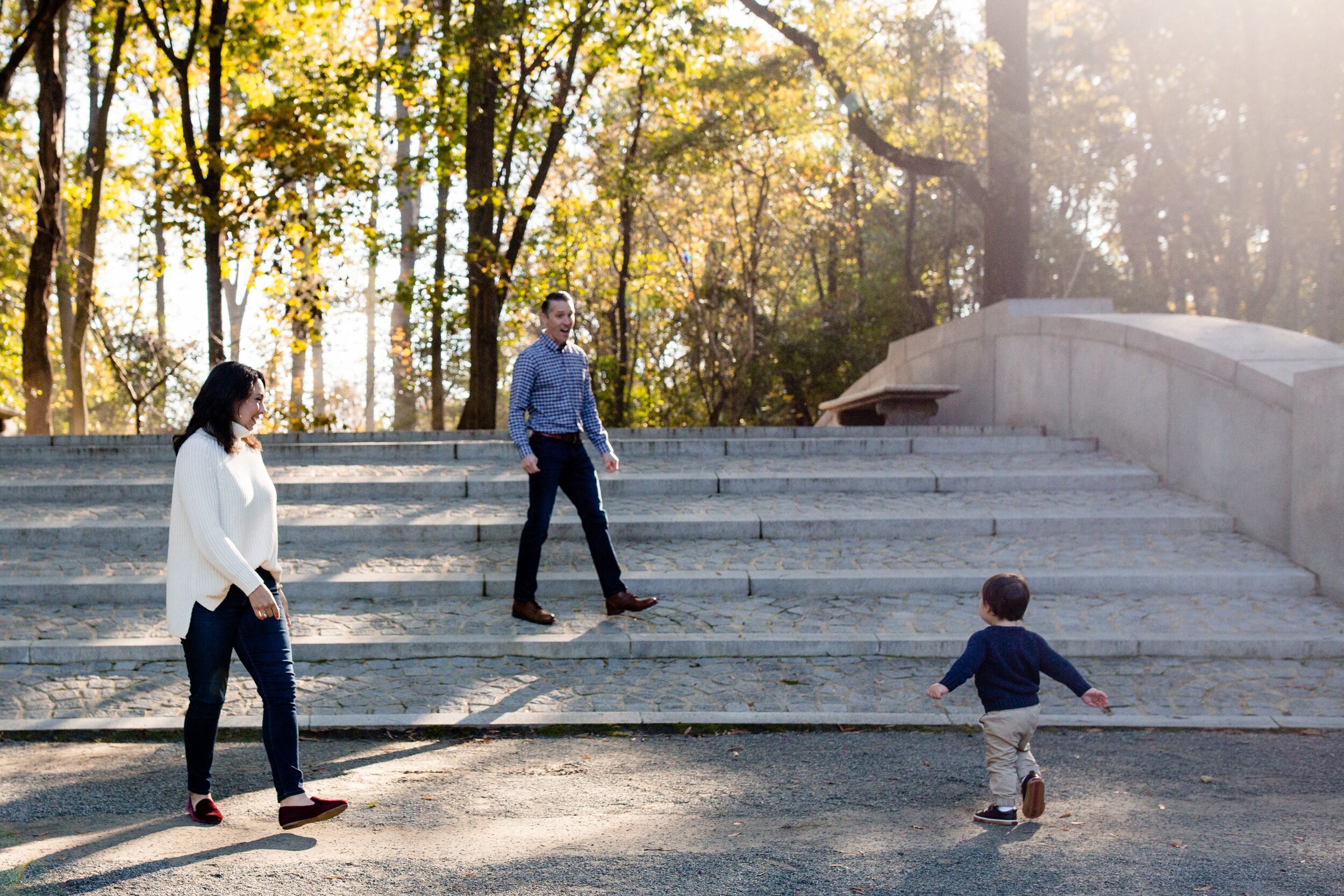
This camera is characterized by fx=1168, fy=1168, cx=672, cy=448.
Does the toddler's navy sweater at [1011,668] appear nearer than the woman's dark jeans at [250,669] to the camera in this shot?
No

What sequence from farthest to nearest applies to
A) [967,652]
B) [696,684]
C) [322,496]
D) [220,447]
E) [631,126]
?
[631,126] → [322,496] → [696,684] → [967,652] → [220,447]

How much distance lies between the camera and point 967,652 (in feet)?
14.3

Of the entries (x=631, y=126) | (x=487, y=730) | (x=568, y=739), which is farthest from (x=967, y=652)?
(x=631, y=126)

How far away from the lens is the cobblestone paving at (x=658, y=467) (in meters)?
10.8

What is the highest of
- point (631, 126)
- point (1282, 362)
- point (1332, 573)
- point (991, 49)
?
point (631, 126)

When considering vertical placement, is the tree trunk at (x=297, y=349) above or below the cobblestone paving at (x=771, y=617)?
above

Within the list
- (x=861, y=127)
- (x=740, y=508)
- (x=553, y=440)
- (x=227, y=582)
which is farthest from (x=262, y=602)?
(x=861, y=127)

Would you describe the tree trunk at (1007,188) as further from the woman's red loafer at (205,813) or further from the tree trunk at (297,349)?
the woman's red loafer at (205,813)

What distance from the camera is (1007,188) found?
16406 millimetres

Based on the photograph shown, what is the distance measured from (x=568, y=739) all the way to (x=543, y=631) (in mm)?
1574

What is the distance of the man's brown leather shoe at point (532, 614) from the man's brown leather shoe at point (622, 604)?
14.1 inches

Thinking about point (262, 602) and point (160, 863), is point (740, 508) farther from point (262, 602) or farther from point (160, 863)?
point (160, 863)

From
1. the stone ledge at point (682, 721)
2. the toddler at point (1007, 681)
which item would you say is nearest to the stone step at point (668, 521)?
the stone ledge at point (682, 721)

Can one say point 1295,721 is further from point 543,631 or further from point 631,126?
point 631,126
